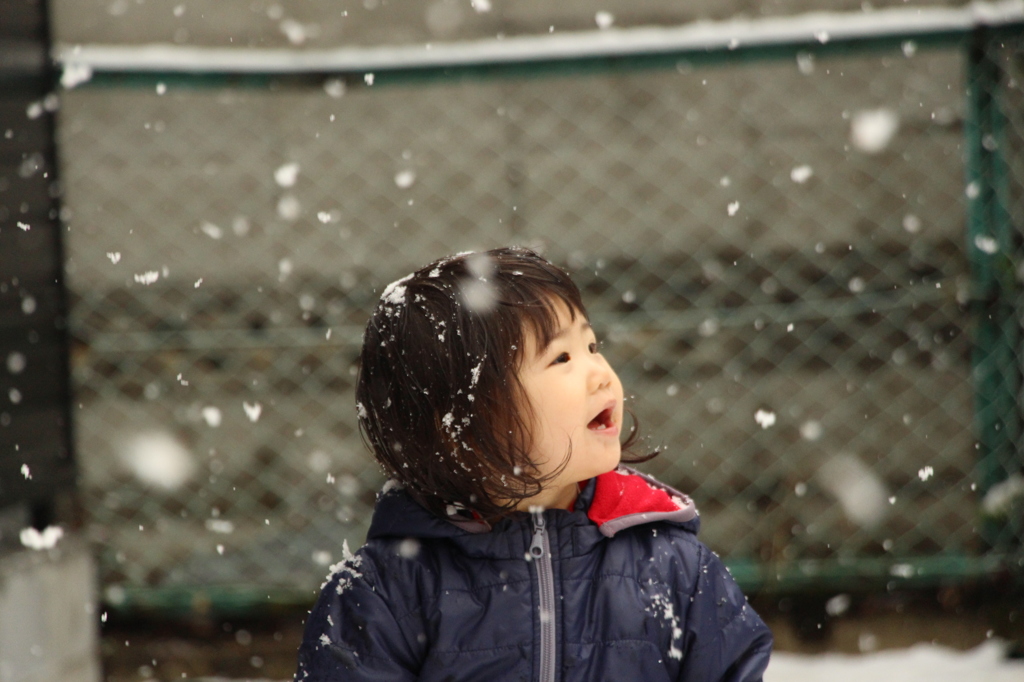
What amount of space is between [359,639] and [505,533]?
0.26 m

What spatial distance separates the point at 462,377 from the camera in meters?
1.17

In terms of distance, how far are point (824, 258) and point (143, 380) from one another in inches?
106

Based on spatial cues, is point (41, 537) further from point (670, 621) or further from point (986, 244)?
point (986, 244)

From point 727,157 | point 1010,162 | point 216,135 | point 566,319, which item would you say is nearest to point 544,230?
point 727,157

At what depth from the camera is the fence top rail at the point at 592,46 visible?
2.79m

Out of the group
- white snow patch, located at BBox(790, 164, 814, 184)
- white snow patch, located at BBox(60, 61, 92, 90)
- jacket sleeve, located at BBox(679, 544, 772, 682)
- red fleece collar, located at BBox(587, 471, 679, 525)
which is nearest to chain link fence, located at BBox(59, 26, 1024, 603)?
white snow patch, located at BBox(790, 164, 814, 184)

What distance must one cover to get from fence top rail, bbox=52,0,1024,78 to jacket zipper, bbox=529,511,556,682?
214cm

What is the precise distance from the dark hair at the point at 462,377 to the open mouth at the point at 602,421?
110 millimetres

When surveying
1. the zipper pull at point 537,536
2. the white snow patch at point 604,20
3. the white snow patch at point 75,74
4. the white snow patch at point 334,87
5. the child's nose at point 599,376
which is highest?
the white snow patch at point 604,20

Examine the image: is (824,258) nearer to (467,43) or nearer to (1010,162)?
(1010,162)

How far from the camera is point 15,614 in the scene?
226 centimetres

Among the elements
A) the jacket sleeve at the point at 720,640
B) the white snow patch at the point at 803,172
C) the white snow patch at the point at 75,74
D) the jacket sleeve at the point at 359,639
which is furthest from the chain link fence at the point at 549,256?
the jacket sleeve at the point at 359,639

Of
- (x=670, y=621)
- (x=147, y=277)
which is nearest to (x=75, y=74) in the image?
(x=147, y=277)

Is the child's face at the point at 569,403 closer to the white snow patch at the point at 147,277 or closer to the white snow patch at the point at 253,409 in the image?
the white snow patch at the point at 253,409
